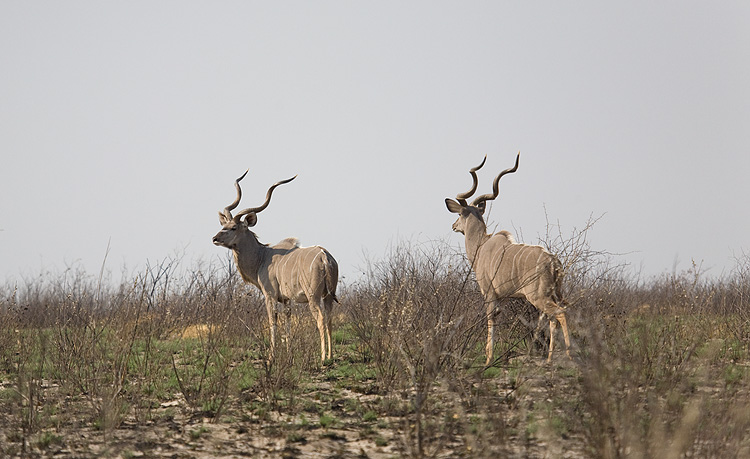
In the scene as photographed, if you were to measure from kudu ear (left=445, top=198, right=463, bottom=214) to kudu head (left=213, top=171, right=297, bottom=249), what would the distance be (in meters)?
2.67

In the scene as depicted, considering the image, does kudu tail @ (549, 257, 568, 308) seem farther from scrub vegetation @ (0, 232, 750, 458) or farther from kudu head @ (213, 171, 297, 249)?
kudu head @ (213, 171, 297, 249)

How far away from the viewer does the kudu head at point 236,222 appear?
37.8 feet

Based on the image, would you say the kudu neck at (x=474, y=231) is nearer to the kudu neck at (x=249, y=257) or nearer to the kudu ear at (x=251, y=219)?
the kudu neck at (x=249, y=257)

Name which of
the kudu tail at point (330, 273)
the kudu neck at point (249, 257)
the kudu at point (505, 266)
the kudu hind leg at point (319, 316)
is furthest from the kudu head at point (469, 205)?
the kudu neck at point (249, 257)

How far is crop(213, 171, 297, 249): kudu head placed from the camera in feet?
37.8

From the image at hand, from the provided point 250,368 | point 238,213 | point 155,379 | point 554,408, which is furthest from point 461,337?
point 238,213

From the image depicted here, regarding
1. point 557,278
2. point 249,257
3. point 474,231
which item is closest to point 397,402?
point 557,278

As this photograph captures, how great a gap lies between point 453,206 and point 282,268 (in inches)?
110

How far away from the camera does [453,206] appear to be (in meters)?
10.8

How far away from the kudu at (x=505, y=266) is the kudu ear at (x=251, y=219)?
3.27 m

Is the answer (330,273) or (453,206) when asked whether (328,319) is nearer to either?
(330,273)

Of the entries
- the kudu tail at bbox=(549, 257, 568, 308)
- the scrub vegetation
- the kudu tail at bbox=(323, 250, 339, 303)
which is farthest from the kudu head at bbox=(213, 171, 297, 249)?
the kudu tail at bbox=(549, 257, 568, 308)

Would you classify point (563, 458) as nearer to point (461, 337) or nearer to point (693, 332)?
point (461, 337)

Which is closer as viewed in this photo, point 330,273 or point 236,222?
point 330,273
